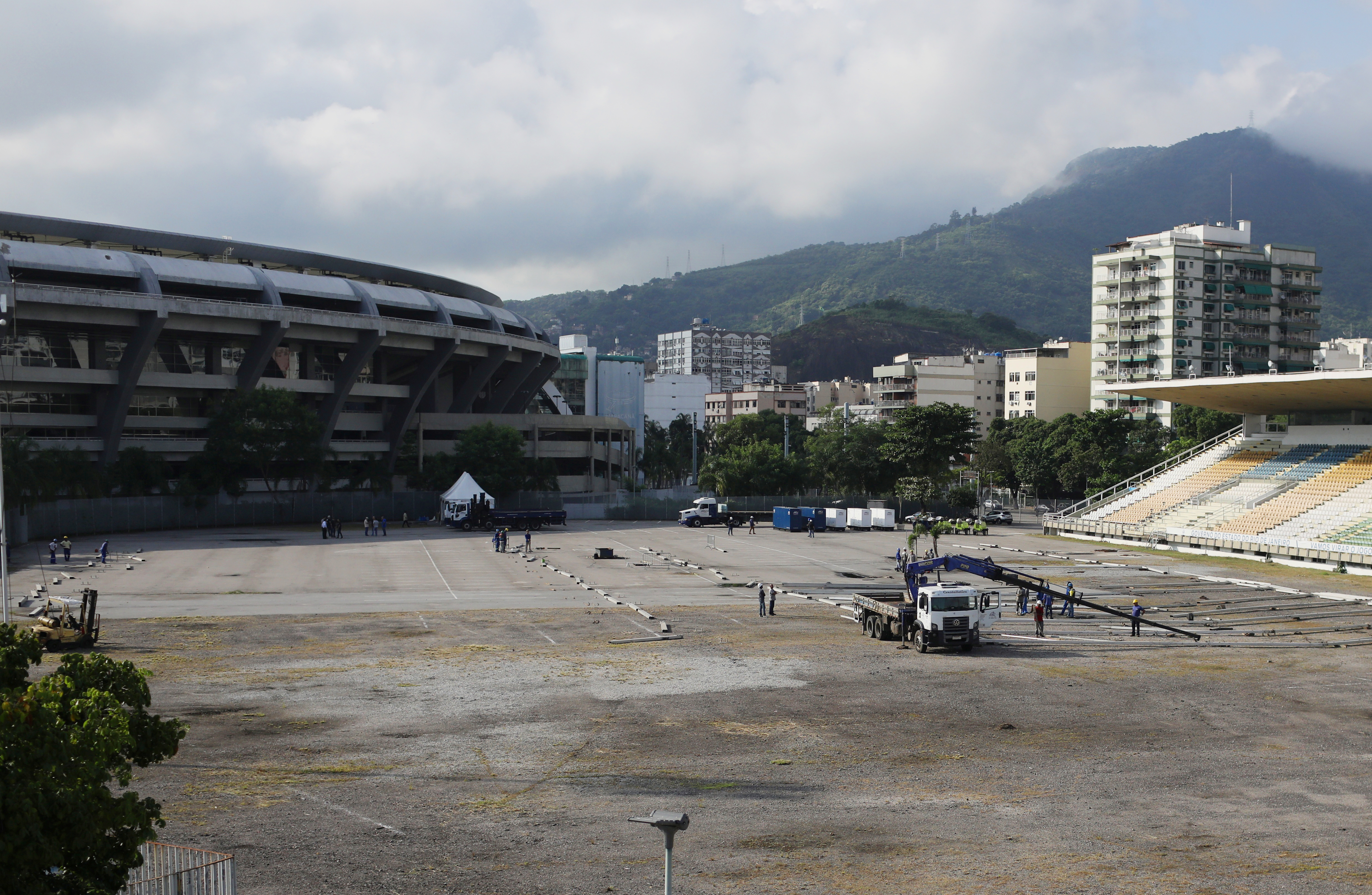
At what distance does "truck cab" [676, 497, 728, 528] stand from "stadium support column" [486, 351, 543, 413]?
37.6m

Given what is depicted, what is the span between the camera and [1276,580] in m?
54.8

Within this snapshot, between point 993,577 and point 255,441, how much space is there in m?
64.2

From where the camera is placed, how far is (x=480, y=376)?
115375mm

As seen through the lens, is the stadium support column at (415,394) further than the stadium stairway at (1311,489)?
Yes

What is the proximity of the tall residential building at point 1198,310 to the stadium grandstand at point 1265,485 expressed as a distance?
185 ft

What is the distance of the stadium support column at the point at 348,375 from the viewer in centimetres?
9831

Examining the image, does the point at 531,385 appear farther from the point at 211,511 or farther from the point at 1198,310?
the point at 1198,310

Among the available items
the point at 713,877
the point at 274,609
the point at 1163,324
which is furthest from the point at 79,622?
the point at 1163,324

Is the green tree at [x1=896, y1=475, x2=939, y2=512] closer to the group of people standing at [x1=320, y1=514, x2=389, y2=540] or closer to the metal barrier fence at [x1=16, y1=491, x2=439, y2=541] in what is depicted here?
the metal barrier fence at [x1=16, y1=491, x2=439, y2=541]

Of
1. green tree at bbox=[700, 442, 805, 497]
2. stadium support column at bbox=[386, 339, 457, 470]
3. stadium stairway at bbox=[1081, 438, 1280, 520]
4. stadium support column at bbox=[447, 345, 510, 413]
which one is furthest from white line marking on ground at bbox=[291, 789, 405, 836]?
stadium support column at bbox=[447, 345, 510, 413]

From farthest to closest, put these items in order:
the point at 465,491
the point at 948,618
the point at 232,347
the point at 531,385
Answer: the point at 531,385 < the point at 232,347 < the point at 465,491 < the point at 948,618

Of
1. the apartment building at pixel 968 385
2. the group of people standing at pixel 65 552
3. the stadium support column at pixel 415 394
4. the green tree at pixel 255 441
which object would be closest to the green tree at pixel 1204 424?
the apartment building at pixel 968 385

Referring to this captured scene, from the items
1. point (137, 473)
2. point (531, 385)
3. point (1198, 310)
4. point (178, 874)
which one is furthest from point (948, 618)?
point (1198, 310)

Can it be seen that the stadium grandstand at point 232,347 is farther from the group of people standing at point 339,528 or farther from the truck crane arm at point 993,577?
the truck crane arm at point 993,577
